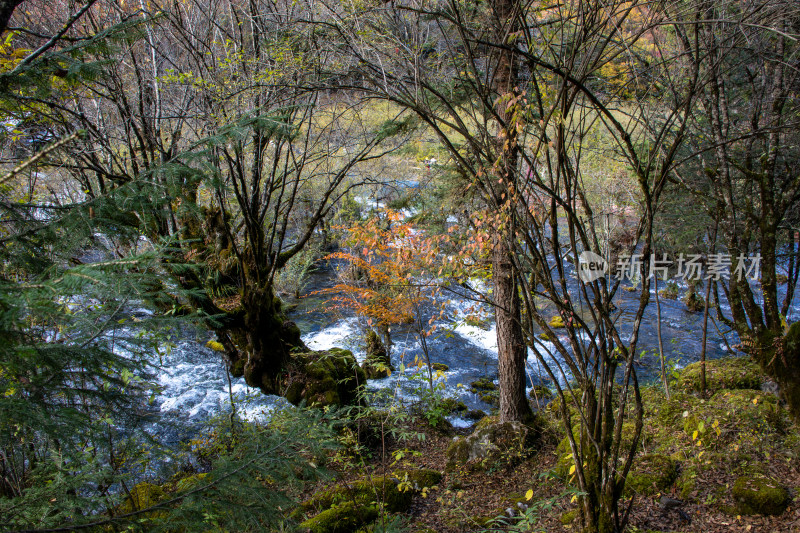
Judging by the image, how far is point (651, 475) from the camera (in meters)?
→ 3.65

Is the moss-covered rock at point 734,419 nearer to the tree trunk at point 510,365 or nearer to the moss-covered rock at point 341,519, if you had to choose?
the tree trunk at point 510,365

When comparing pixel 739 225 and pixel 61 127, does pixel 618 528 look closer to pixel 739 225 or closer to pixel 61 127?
pixel 739 225

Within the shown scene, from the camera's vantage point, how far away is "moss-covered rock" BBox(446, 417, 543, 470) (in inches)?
198

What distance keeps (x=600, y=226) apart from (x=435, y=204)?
7.46 meters

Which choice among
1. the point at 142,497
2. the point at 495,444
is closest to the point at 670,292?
the point at 495,444

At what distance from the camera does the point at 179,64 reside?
622 cm

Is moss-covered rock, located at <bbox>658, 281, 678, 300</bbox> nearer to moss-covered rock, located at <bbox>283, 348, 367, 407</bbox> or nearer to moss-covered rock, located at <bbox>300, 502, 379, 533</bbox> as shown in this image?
moss-covered rock, located at <bbox>283, 348, 367, 407</bbox>

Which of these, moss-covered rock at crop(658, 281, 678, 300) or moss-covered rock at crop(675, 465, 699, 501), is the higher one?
moss-covered rock at crop(658, 281, 678, 300)

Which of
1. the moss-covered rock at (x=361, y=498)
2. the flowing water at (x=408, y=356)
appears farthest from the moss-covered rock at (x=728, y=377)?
the moss-covered rock at (x=361, y=498)

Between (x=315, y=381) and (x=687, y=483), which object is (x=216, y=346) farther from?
(x=687, y=483)

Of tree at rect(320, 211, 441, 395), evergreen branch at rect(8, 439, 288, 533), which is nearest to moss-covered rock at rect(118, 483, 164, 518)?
evergreen branch at rect(8, 439, 288, 533)

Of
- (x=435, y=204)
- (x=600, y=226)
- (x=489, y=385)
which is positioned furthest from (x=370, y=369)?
(x=600, y=226)

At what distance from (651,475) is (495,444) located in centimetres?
180

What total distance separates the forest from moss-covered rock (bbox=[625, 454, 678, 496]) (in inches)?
0.9
